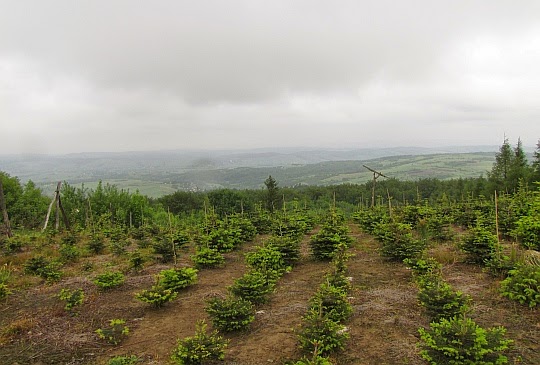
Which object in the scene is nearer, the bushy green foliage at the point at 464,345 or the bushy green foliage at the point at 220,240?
the bushy green foliage at the point at 464,345

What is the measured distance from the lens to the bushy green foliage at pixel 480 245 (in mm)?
10164

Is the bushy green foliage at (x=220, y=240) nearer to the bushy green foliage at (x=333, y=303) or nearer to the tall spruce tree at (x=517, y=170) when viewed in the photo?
the bushy green foliage at (x=333, y=303)

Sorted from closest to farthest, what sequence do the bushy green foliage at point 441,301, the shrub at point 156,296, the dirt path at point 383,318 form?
the dirt path at point 383,318
the bushy green foliage at point 441,301
the shrub at point 156,296

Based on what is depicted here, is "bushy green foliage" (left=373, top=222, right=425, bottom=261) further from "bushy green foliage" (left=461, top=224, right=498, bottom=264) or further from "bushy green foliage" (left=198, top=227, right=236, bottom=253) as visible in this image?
"bushy green foliage" (left=198, top=227, right=236, bottom=253)

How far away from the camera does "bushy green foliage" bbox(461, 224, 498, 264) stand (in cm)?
1016

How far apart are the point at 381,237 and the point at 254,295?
23.4ft

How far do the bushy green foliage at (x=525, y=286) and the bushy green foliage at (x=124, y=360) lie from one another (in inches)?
327

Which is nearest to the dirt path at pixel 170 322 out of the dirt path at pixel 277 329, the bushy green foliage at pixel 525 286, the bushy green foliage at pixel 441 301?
the dirt path at pixel 277 329

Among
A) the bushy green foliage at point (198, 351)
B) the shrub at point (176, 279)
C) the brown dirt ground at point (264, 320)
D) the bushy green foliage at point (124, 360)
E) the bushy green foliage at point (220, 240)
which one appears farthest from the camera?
the bushy green foliage at point (220, 240)

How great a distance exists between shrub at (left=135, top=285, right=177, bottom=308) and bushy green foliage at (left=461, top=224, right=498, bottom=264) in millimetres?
9599

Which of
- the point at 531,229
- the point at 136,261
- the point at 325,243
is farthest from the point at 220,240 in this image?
the point at 531,229

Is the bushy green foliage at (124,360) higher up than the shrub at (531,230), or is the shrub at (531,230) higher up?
the shrub at (531,230)

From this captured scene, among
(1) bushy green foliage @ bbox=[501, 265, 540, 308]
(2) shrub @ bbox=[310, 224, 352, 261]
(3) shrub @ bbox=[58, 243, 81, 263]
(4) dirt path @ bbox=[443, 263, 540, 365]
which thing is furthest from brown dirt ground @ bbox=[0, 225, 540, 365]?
(3) shrub @ bbox=[58, 243, 81, 263]

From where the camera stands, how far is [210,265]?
12.7 m
